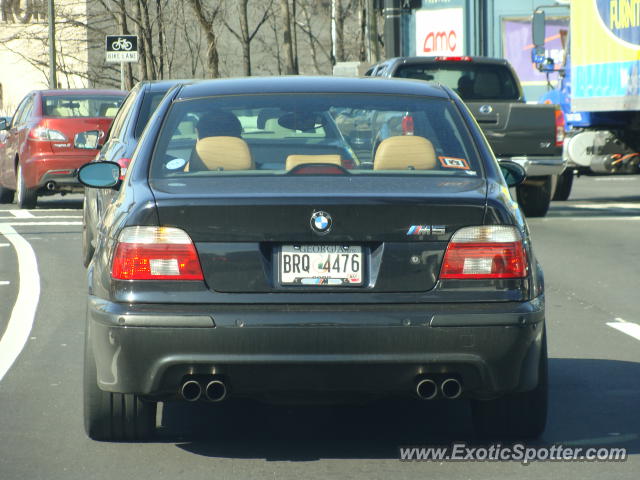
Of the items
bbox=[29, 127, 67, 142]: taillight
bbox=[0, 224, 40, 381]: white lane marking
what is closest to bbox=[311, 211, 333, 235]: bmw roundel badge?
bbox=[0, 224, 40, 381]: white lane marking

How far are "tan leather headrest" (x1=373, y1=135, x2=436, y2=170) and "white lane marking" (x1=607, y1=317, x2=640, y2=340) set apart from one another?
314cm

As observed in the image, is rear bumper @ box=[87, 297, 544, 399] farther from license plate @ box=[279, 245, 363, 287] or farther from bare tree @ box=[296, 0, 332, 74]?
bare tree @ box=[296, 0, 332, 74]

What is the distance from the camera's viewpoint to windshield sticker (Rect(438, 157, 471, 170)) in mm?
5715

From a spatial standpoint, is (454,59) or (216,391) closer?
(216,391)

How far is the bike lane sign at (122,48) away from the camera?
94.3 feet

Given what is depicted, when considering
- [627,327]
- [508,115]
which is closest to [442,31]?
[508,115]

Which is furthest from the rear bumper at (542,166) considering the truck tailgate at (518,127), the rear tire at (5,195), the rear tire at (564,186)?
the rear tire at (5,195)

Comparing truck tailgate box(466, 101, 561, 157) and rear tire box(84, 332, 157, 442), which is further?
truck tailgate box(466, 101, 561, 157)

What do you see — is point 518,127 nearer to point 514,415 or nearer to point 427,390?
point 514,415

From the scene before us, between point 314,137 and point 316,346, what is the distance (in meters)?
1.34

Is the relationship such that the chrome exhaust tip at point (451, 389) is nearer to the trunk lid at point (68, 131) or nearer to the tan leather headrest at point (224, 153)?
the tan leather headrest at point (224, 153)

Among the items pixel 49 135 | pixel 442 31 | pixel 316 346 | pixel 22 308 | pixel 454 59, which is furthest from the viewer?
pixel 442 31

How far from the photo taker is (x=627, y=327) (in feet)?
29.2

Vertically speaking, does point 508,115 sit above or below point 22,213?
above
